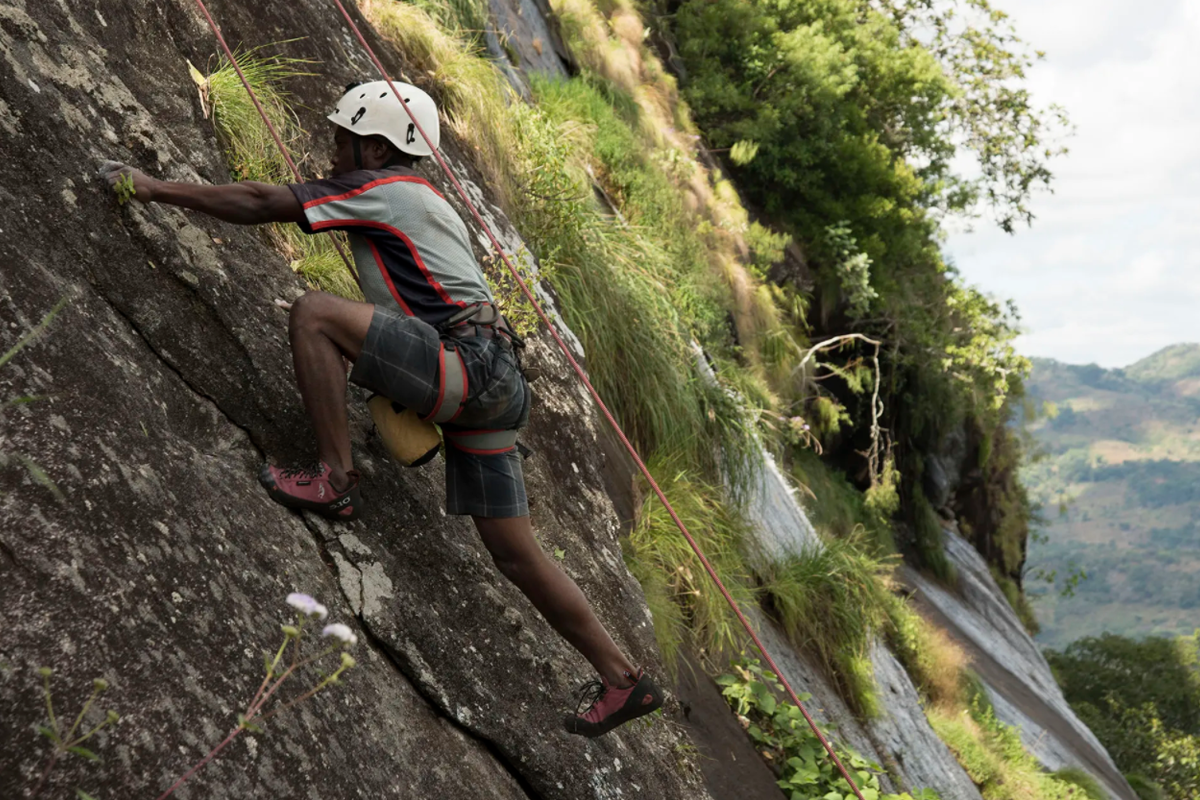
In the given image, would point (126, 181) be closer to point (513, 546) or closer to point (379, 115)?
point (379, 115)

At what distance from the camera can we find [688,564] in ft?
21.9

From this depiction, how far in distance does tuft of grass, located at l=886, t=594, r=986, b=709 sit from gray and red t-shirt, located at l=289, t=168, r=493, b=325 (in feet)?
25.3

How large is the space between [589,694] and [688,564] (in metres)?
2.84

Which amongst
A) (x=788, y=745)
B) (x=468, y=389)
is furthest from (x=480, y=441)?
(x=788, y=745)

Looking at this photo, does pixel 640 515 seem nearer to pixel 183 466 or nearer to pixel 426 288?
pixel 426 288

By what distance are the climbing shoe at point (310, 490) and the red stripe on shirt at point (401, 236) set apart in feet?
2.08

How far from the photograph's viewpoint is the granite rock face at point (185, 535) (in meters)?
2.50

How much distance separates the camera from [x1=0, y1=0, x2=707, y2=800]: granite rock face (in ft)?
8.19

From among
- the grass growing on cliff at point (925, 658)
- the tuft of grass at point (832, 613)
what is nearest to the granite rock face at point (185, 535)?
the tuft of grass at point (832, 613)

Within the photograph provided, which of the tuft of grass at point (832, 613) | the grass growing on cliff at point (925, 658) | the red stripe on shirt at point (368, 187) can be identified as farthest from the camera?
the grass growing on cliff at point (925, 658)

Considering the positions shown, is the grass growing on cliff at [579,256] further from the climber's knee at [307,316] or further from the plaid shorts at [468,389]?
the climber's knee at [307,316]

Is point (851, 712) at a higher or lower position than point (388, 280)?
lower

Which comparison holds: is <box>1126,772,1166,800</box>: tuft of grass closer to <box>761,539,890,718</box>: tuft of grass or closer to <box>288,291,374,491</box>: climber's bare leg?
<box>761,539,890,718</box>: tuft of grass

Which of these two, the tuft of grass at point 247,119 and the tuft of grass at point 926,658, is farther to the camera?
the tuft of grass at point 926,658
